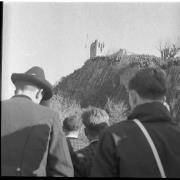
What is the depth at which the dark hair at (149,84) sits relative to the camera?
157cm

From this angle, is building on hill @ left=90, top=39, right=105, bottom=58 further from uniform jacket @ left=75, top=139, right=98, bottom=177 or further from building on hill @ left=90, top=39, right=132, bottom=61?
uniform jacket @ left=75, top=139, right=98, bottom=177

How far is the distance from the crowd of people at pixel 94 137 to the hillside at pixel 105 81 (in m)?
1.02

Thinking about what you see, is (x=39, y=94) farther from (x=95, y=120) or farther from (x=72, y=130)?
(x=72, y=130)

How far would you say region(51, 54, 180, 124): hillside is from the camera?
3.43 m

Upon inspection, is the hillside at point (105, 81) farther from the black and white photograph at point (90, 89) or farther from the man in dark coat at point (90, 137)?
the man in dark coat at point (90, 137)

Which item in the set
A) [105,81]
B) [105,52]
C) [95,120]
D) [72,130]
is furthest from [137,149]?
[105,52]

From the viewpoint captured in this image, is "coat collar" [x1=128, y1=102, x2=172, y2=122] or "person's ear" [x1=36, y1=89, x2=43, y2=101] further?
"person's ear" [x1=36, y1=89, x2=43, y2=101]

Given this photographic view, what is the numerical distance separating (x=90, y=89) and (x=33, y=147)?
70.7 inches

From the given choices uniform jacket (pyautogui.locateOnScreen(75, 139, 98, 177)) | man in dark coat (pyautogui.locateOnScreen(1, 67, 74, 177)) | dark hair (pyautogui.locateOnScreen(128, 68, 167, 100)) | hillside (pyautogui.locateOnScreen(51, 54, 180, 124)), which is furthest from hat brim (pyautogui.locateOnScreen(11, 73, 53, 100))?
hillside (pyautogui.locateOnScreen(51, 54, 180, 124))

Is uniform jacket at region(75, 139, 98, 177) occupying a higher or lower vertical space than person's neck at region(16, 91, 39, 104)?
lower

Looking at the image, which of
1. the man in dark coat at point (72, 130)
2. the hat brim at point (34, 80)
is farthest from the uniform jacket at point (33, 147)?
the man in dark coat at point (72, 130)

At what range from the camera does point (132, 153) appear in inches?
56.8

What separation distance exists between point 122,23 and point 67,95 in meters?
0.86

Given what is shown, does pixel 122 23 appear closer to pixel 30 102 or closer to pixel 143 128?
pixel 30 102
